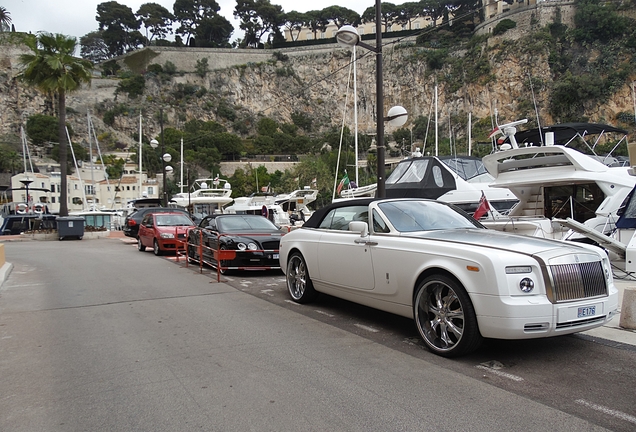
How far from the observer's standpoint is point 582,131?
16.7 m

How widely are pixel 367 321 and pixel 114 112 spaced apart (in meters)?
108

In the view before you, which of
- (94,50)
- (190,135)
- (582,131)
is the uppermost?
(94,50)

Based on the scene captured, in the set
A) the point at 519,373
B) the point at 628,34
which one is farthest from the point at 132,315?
the point at 628,34

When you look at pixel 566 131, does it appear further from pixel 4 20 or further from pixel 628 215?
pixel 4 20

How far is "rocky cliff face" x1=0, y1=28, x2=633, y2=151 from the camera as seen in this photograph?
84312 mm

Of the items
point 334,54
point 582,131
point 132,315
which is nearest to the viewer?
point 132,315

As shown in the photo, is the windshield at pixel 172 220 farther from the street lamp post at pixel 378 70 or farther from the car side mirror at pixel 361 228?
the car side mirror at pixel 361 228

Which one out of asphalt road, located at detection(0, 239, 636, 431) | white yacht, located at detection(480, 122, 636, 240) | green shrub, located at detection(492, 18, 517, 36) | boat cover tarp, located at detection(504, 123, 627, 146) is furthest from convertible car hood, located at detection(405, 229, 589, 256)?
green shrub, located at detection(492, 18, 517, 36)

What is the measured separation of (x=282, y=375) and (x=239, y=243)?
6879 millimetres

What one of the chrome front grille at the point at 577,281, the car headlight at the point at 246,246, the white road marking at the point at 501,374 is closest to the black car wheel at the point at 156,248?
the car headlight at the point at 246,246

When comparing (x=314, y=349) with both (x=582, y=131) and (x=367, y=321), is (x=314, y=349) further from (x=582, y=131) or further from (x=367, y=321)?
(x=582, y=131)

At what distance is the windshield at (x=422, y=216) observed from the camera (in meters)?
6.24

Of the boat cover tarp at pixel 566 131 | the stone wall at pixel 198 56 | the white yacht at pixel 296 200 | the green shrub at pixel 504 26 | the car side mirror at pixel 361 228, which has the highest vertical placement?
the stone wall at pixel 198 56

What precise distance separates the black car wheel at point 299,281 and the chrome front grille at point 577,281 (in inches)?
154
